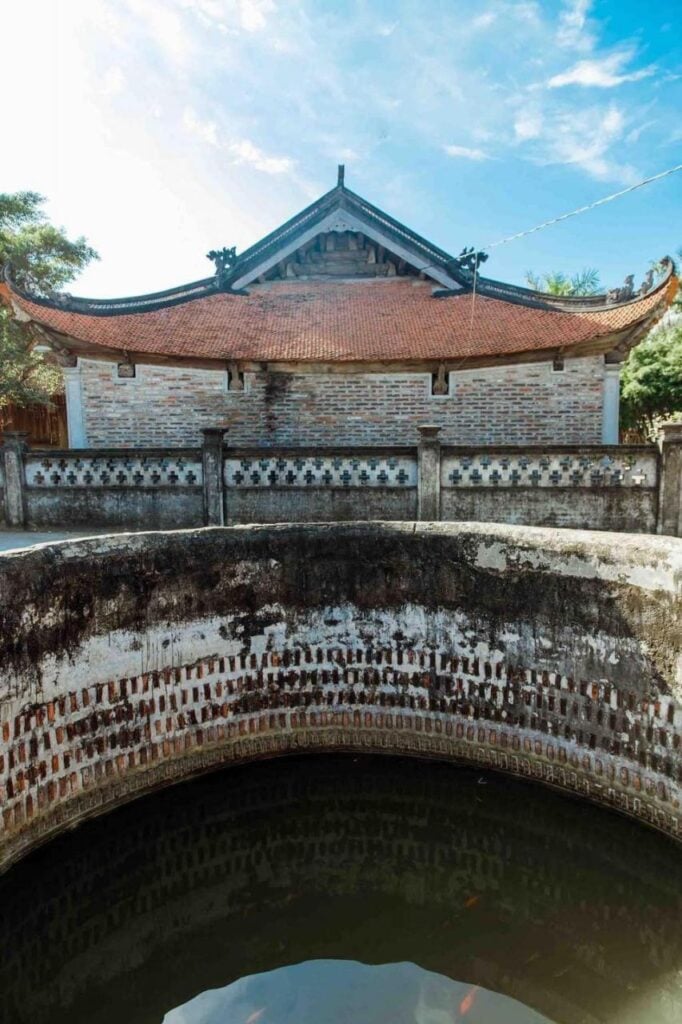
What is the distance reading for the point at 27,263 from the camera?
16.8 m

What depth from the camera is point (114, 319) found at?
1116 centimetres

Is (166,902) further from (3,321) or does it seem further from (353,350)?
(3,321)

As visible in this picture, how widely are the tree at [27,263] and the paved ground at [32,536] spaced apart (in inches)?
330

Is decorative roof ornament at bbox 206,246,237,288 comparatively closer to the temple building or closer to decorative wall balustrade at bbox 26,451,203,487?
the temple building

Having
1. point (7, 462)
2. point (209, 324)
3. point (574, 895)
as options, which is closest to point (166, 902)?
point (574, 895)

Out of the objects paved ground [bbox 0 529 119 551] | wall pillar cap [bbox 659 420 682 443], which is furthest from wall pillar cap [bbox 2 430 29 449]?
wall pillar cap [bbox 659 420 682 443]

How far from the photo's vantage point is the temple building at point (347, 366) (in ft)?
35.3

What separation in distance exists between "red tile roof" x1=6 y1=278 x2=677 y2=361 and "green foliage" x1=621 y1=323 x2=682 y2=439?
7.02 metres

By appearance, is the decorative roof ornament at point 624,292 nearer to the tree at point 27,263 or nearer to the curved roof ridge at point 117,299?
the curved roof ridge at point 117,299

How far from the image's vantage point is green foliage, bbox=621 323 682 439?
54.7 ft

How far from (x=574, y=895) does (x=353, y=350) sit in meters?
8.76

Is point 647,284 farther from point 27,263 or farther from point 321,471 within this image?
point 27,263

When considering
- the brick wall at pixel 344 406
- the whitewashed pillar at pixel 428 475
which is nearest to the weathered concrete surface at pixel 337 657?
the whitewashed pillar at pixel 428 475

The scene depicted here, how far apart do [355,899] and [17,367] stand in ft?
54.8
